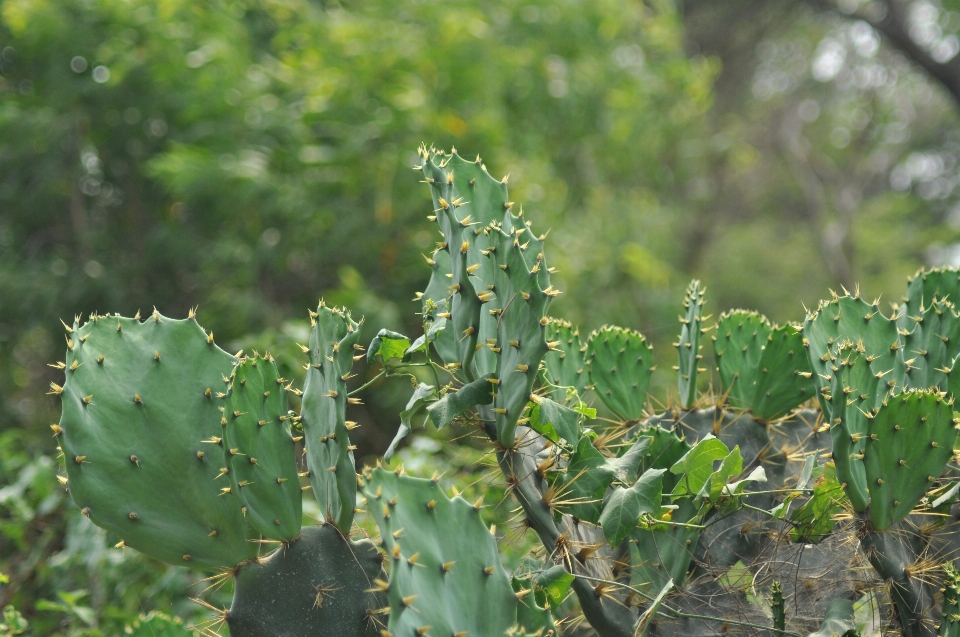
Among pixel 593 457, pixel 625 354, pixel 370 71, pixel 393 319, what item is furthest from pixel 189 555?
pixel 370 71

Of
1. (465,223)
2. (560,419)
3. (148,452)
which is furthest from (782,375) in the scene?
(148,452)

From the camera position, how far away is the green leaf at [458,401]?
1077 mm

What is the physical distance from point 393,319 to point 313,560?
10.2 ft

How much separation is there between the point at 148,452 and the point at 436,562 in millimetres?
498

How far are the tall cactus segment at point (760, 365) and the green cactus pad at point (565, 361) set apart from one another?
0.28 meters

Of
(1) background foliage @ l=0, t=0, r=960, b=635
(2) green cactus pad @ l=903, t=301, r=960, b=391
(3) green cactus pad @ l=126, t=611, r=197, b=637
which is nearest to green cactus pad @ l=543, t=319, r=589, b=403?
(2) green cactus pad @ l=903, t=301, r=960, b=391

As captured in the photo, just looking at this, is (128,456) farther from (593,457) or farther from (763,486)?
(763,486)

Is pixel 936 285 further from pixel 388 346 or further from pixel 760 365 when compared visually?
pixel 388 346

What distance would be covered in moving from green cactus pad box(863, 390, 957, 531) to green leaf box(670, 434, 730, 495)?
0.64 ft

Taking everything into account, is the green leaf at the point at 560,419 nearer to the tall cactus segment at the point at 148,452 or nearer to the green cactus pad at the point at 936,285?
the tall cactus segment at the point at 148,452

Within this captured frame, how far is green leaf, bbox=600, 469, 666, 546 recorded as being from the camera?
109 centimetres

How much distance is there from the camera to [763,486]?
1.48m

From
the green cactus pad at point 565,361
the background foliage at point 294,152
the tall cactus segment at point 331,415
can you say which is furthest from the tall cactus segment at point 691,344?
the background foliage at point 294,152

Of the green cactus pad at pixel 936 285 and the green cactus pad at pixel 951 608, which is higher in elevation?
the green cactus pad at pixel 936 285
